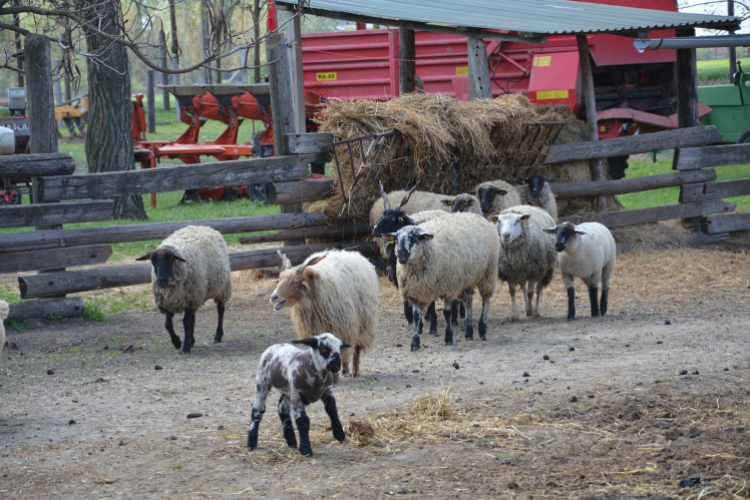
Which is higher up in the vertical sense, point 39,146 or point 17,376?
point 39,146

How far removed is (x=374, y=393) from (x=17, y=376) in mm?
3363

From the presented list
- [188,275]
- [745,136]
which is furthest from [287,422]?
[745,136]

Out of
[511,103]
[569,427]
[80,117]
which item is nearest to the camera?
A: [569,427]

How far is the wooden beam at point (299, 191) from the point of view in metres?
10.5

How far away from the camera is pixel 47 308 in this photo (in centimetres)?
886

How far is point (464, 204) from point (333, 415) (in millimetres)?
5559

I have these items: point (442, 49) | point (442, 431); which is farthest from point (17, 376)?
point (442, 49)

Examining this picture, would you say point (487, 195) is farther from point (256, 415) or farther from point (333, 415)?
point (256, 415)

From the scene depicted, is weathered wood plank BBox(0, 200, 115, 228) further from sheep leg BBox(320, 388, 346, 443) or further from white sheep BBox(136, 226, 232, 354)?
sheep leg BBox(320, 388, 346, 443)

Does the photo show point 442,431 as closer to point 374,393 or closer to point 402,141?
point 374,393

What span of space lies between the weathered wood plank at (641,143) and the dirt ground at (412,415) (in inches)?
189

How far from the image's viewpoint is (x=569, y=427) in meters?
4.98

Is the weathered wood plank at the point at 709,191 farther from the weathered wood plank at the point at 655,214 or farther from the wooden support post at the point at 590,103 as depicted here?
the wooden support post at the point at 590,103

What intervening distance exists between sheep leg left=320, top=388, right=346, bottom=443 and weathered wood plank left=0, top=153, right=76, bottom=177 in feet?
17.7
